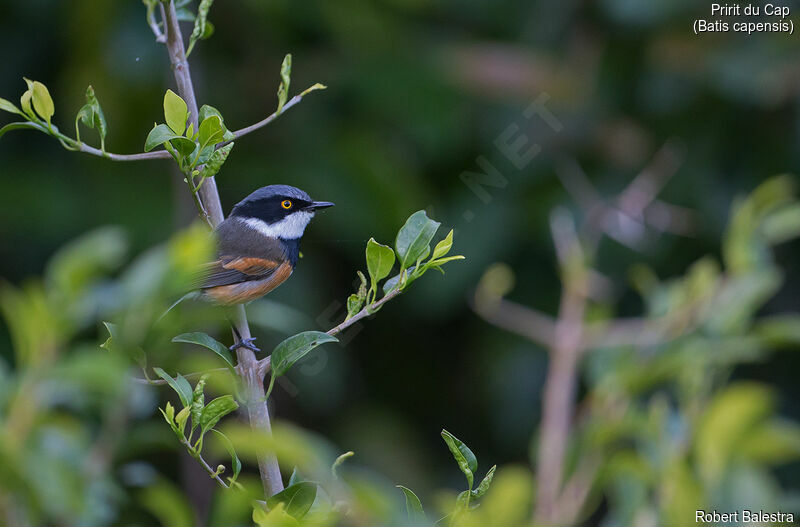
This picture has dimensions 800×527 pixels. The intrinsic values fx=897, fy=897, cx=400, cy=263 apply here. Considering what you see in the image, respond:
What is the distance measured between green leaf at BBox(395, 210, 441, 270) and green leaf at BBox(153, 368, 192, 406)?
0.46 meters

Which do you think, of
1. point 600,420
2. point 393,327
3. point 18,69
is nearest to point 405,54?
point 393,327

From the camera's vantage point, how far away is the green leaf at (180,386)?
1.53 m

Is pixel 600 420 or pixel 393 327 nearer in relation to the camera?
pixel 600 420

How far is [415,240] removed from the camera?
1.74m

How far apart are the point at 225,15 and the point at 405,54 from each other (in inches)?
43.4

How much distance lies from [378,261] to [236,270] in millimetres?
1581

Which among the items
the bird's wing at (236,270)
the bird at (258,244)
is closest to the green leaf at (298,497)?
the bird at (258,244)

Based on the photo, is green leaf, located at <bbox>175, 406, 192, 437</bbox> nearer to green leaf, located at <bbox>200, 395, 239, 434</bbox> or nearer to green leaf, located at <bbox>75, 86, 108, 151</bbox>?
green leaf, located at <bbox>200, 395, 239, 434</bbox>

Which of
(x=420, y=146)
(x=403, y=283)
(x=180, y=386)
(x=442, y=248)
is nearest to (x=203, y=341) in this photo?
(x=180, y=386)

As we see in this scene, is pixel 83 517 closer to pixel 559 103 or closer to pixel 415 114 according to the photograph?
pixel 415 114

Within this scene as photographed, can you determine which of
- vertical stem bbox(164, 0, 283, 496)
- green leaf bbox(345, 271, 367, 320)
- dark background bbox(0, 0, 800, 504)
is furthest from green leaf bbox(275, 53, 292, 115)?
dark background bbox(0, 0, 800, 504)

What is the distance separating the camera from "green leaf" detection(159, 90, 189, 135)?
162cm

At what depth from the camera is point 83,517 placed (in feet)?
3.66

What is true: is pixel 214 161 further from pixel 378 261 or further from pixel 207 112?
pixel 378 261
